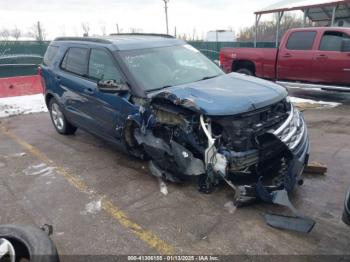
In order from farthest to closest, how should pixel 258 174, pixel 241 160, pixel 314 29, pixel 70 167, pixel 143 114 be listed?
pixel 314 29 < pixel 70 167 < pixel 143 114 < pixel 258 174 < pixel 241 160

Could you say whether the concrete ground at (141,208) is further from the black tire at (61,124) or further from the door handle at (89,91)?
the door handle at (89,91)

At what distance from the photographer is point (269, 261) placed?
3.00 metres

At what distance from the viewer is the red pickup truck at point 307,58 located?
9086mm

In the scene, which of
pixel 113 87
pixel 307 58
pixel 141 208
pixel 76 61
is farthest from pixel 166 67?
pixel 307 58

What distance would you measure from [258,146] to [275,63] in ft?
23.1

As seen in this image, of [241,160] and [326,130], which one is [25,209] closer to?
[241,160]

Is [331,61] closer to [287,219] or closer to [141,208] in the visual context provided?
[287,219]

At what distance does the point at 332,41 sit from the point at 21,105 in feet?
28.4

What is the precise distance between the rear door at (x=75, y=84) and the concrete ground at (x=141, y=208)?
0.62m

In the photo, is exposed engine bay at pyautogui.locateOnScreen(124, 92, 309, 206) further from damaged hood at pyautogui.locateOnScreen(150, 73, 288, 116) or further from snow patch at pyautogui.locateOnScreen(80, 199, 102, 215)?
snow patch at pyautogui.locateOnScreen(80, 199, 102, 215)

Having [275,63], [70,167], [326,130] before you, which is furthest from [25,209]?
[275,63]

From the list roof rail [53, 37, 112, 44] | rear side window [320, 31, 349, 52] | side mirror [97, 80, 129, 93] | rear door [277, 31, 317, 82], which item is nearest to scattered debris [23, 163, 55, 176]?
side mirror [97, 80, 129, 93]

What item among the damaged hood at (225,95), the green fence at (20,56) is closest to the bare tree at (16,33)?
the green fence at (20,56)

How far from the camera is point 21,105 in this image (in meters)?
9.91
